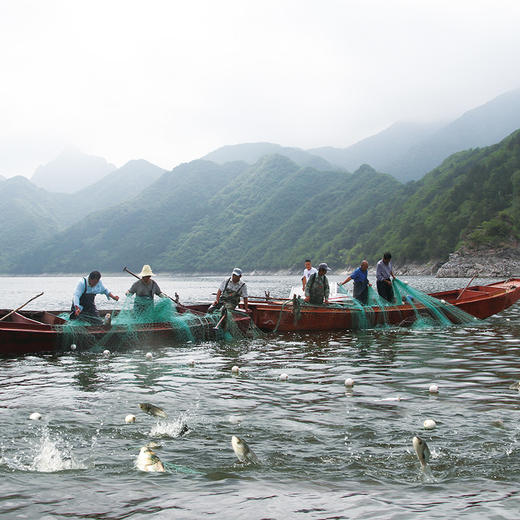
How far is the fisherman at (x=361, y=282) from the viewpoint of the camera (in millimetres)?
20000

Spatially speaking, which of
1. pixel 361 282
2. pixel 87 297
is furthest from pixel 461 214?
pixel 87 297

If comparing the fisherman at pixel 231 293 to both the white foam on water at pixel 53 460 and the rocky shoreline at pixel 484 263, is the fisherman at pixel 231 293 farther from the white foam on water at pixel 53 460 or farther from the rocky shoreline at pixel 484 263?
the rocky shoreline at pixel 484 263

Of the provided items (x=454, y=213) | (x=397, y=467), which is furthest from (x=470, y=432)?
(x=454, y=213)

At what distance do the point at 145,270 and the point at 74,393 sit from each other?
21.8ft

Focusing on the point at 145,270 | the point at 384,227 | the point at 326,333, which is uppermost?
the point at 384,227

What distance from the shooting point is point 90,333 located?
1555cm

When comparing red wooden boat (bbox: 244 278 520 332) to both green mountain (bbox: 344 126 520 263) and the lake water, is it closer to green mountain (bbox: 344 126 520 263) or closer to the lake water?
the lake water

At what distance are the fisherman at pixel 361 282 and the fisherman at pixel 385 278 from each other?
2.05 feet

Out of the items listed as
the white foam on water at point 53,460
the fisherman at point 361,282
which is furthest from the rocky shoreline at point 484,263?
the white foam on water at point 53,460

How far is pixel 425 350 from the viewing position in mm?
14859

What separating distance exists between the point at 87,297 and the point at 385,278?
37.7ft

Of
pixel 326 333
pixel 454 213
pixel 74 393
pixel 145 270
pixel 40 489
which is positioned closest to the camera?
pixel 40 489

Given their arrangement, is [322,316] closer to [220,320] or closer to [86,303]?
[220,320]

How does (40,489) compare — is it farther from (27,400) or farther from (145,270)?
(145,270)
